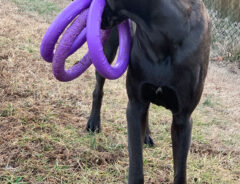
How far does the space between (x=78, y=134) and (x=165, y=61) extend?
1463 millimetres

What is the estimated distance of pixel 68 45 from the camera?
7.45 ft

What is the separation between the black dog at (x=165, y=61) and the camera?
2051 mm

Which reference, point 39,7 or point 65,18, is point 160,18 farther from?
point 39,7

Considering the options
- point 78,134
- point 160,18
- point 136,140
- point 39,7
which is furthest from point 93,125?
point 39,7

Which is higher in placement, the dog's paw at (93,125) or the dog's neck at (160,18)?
the dog's neck at (160,18)

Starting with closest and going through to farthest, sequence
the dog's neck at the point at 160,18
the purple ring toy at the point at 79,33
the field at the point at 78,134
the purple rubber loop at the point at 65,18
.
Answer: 1. the dog's neck at the point at 160,18
2. the purple ring toy at the point at 79,33
3. the purple rubber loop at the point at 65,18
4. the field at the point at 78,134

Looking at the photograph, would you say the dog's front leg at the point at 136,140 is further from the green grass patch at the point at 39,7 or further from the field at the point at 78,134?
the green grass patch at the point at 39,7

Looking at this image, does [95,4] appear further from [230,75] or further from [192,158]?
[230,75]

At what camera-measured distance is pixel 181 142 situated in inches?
94.9

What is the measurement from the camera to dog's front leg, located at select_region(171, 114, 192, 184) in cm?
237

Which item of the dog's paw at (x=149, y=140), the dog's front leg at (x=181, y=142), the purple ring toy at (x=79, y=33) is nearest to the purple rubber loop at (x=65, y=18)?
the purple ring toy at (x=79, y=33)

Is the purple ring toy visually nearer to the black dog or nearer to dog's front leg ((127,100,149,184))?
the black dog

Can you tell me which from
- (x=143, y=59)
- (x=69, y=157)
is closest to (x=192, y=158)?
(x=69, y=157)

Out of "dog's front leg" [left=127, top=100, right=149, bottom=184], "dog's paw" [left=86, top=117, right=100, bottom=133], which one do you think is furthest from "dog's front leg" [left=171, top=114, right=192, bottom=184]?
"dog's paw" [left=86, top=117, right=100, bottom=133]
